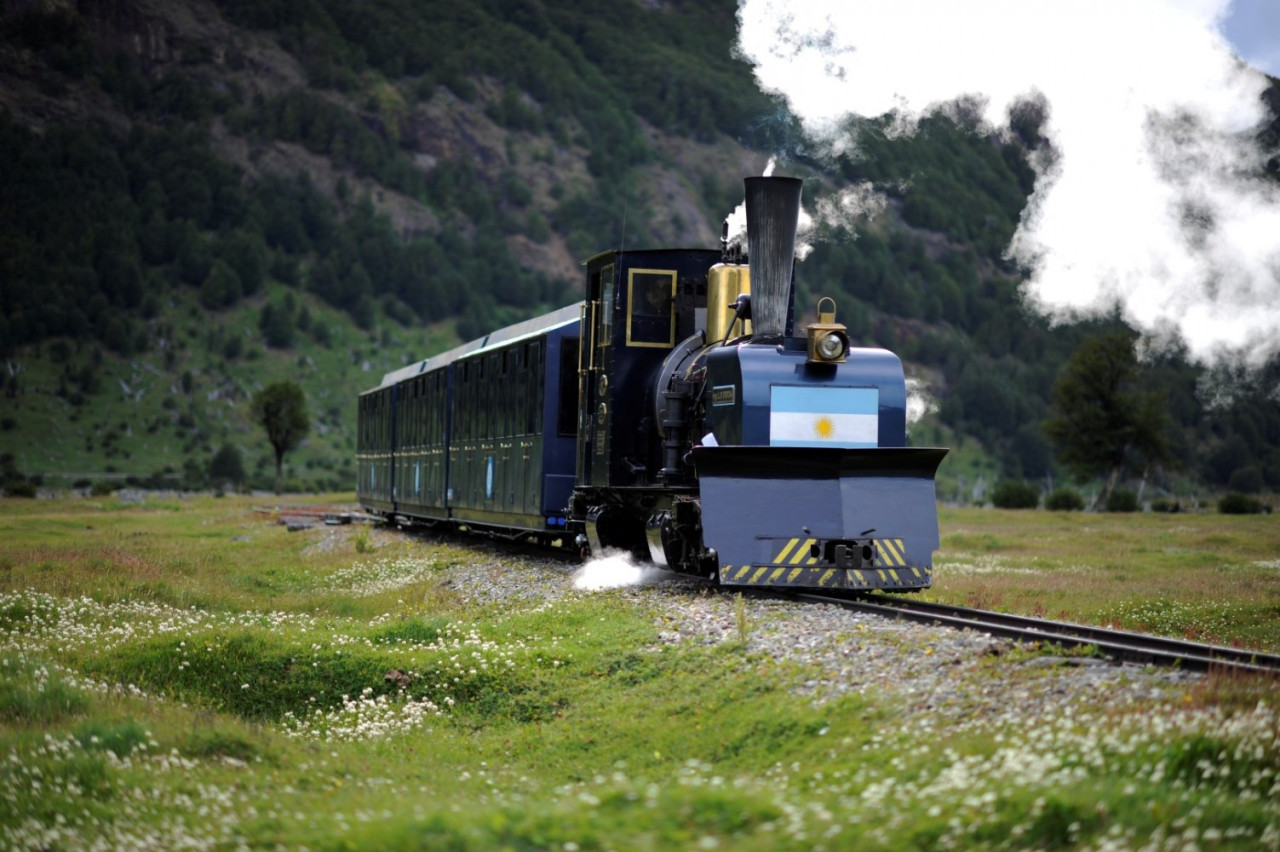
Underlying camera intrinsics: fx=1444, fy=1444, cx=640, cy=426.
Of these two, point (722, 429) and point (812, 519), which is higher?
point (722, 429)

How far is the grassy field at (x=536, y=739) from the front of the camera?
290 inches

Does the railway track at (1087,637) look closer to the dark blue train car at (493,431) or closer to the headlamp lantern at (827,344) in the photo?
the headlamp lantern at (827,344)

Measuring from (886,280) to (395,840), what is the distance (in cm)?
14138

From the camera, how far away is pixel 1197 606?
1942cm

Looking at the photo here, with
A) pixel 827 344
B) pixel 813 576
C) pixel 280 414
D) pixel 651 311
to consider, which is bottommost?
pixel 813 576

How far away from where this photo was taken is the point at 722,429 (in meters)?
16.7

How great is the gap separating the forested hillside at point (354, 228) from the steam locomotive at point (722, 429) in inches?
2728

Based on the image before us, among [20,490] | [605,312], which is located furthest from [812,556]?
[20,490]

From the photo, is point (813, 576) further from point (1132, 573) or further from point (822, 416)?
point (1132, 573)

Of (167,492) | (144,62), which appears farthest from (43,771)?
(144,62)

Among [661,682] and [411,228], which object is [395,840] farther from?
[411,228]

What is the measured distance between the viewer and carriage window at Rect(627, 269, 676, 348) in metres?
19.9

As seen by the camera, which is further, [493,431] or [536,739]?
[493,431]

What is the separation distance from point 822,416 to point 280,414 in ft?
239
